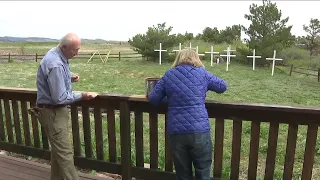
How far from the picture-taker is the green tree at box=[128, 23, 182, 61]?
26869 mm

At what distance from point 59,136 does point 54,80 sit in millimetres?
520

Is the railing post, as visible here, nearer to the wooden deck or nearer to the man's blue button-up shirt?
the wooden deck

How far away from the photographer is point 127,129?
3.17 metres

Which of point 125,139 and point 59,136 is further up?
point 59,136

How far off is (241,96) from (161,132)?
512cm

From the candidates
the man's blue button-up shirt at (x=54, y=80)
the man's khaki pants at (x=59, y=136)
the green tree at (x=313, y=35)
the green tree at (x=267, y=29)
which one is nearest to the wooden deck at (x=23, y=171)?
the man's khaki pants at (x=59, y=136)

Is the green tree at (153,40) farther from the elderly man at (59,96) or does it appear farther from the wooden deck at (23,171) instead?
the elderly man at (59,96)

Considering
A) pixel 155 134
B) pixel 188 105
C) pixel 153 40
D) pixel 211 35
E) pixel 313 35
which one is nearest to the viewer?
pixel 188 105

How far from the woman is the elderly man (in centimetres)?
73

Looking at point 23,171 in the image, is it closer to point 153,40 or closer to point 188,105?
point 188,105

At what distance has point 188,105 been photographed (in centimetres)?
248

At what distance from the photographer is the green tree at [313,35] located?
1264 inches

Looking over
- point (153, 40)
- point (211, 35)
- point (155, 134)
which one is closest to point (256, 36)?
point (153, 40)

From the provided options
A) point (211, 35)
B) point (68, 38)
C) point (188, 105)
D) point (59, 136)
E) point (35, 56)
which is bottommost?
point (35, 56)
